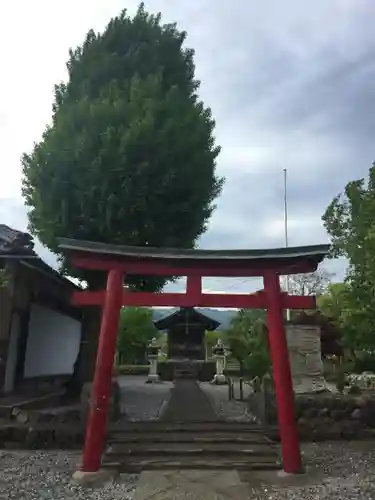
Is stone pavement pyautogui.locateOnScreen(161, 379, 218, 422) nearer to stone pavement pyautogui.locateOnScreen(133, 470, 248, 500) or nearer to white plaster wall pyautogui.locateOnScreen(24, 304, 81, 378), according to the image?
stone pavement pyautogui.locateOnScreen(133, 470, 248, 500)

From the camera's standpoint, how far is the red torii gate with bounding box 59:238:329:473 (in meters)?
8.20

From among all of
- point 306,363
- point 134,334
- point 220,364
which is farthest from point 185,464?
point 134,334

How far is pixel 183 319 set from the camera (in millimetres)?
32062

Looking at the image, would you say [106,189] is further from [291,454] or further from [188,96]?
[291,454]

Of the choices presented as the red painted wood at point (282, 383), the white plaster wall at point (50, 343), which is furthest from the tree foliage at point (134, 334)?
the red painted wood at point (282, 383)

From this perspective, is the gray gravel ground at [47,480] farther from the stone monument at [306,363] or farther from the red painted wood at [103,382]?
the stone monument at [306,363]

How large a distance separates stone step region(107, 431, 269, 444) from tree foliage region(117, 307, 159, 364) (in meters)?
26.4

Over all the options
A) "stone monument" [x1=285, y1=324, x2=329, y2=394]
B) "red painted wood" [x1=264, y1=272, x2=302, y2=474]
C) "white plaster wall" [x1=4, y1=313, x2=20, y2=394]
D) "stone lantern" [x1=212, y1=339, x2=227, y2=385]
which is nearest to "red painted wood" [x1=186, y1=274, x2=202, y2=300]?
"red painted wood" [x1=264, y1=272, x2=302, y2=474]

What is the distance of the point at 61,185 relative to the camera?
45.1 feet

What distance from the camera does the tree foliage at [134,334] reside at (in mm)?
36469

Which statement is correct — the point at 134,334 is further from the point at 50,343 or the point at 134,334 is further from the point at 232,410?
the point at 232,410

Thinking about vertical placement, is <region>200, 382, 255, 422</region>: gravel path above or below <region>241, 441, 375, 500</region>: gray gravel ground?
above

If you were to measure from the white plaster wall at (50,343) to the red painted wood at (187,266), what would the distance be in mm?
5520

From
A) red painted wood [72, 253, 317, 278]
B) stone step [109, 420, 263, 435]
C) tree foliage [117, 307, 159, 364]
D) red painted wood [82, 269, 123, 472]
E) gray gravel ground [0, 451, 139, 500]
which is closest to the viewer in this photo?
gray gravel ground [0, 451, 139, 500]
